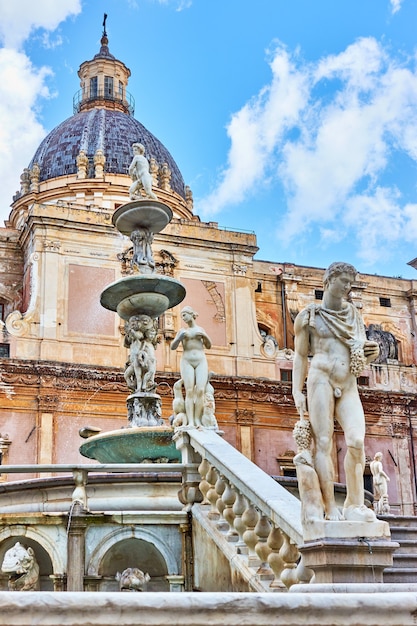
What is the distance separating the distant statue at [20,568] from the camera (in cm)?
820

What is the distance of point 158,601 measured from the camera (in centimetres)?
349

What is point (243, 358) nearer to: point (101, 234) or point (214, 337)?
point (214, 337)

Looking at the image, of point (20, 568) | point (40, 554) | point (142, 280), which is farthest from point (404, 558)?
point (142, 280)

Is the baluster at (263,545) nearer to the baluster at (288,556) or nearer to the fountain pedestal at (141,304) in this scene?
the baluster at (288,556)

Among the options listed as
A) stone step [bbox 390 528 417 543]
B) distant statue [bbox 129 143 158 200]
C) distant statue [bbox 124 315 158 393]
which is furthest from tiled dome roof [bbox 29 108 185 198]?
stone step [bbox 390 528 417 543]

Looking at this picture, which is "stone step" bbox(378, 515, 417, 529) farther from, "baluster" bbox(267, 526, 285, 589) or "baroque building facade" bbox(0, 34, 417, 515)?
"baroque building facade" bbox(0, 34, 417, 515)

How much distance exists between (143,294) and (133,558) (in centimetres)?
652

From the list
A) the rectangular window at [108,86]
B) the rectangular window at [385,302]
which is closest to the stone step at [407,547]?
the rectangular window at [385,302]

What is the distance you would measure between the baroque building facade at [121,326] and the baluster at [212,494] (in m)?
20.4

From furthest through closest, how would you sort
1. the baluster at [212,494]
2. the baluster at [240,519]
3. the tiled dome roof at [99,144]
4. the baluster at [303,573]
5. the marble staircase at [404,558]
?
the tiled dome roof at [99,144]
the baluster at [212,494]
the baluster at [240,519]
the marble staircase at [404,558]
the baluster at [303,573]

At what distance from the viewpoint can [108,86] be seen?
4675 centimetres

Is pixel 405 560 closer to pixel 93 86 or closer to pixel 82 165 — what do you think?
pixel 82 165

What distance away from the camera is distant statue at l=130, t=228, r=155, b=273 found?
15594 mm

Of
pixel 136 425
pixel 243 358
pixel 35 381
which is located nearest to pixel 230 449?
pixel 136 425
